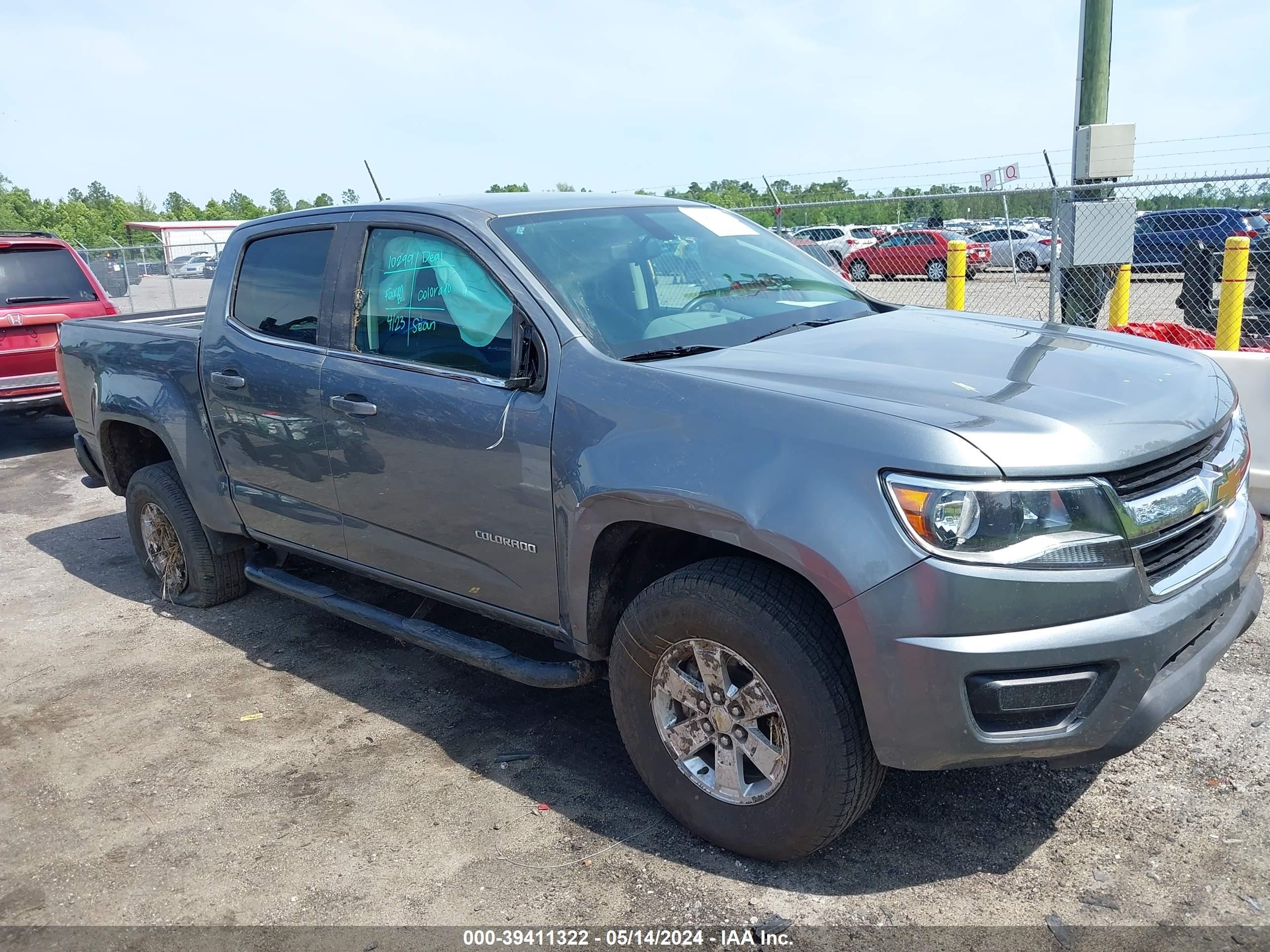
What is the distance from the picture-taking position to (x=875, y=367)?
303 cm

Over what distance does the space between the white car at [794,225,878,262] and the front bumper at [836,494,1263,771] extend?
64.4ft

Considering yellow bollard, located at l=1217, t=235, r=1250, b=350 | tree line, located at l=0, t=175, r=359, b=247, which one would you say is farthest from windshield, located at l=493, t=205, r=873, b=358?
tree line, located at l=0, t=175, r=359, b=247

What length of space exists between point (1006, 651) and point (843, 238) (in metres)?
27.1

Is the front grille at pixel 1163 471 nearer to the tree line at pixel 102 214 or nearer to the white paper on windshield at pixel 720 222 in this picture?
the white paper on windshield at pixel 720 222

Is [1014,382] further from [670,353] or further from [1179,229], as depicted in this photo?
[1179,229]

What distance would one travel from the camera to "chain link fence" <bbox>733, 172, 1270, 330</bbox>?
8703mm

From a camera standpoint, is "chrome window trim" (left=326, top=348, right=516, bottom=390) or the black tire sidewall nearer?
the black tire sidewall

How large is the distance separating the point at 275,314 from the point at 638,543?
6.97 ft

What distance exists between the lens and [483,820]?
3357 mm

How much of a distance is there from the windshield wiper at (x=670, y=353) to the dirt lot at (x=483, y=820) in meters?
1.41

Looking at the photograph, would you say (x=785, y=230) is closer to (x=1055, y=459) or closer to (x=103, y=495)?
(x=103, y=495)

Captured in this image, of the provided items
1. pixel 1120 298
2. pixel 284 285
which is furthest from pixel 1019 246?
pixel 284 285

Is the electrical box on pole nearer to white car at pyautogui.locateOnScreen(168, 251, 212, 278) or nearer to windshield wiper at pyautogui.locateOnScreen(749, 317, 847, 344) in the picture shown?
windshield wiper at pyautogui.locateOnScreen(749, 317, 847, 344)

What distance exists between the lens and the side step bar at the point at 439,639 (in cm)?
349
